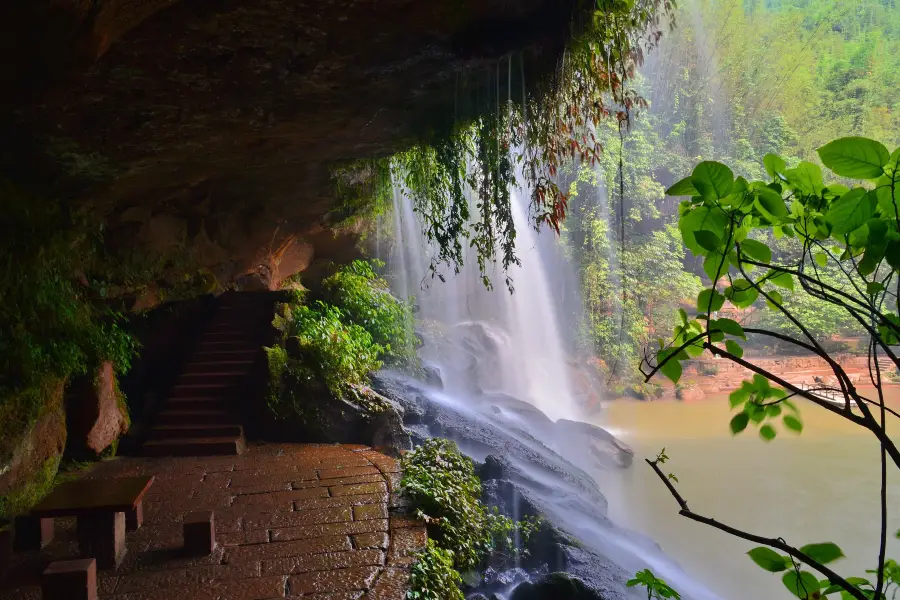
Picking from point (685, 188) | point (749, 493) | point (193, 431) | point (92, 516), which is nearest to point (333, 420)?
point (193, 431)

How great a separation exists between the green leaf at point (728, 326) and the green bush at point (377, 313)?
8.34m

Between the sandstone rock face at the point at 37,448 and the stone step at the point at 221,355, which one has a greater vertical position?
the stone step at the point at 221,355

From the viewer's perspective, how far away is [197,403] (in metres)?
6.96

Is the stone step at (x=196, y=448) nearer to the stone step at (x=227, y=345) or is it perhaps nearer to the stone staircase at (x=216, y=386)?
the stone staircase at (x=216, y=386)

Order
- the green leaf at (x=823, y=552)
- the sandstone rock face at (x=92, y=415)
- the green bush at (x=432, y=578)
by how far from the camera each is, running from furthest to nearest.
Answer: the sandstone rock face at (x=92, y=415), the green bush at (x=432, y=578), the green leaf at (x=823, y=552)

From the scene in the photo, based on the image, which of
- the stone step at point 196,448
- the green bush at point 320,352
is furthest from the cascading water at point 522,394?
the stone step at point 196,448

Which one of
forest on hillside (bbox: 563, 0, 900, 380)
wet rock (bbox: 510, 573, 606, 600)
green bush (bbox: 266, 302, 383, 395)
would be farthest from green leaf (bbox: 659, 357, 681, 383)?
forest on hillside (bbox: 563, 0, 900, 380)

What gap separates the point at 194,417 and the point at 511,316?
1210 cm

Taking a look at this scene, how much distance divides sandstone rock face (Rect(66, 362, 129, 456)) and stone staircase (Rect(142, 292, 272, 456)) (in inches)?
17.9

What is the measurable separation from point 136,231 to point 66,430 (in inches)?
84.9

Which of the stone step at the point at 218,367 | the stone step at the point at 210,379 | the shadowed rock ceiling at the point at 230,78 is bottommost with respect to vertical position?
the stone step at the point at 210,379

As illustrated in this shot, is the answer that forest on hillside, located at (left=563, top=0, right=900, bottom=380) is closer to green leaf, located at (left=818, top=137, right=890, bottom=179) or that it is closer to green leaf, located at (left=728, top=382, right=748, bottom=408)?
green leaf, located at (left=728, top=382, right=748, bottom=408)

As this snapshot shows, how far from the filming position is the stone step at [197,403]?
692 centimetres

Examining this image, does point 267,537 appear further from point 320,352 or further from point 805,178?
point 805,178
